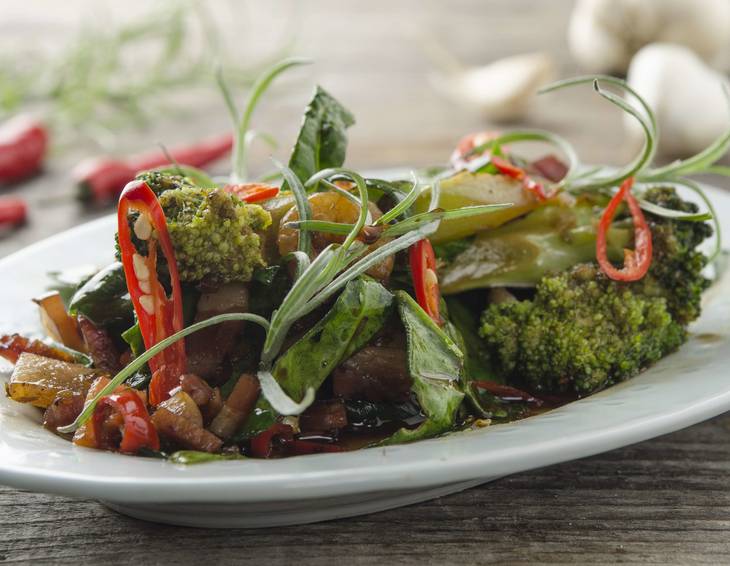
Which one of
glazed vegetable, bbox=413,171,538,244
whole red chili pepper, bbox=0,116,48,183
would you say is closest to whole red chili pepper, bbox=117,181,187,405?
glazed vegetable, bbox=413,171,538,244

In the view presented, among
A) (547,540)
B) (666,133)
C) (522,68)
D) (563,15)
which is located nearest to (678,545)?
(547,540)

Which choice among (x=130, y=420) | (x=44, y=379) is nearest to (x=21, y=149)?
(x=44, y=379)

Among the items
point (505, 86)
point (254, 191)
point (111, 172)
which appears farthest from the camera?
point (505, 86)

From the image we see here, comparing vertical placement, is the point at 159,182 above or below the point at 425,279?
above

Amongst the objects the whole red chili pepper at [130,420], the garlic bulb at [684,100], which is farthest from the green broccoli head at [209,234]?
the garlic bulb at [684,100]

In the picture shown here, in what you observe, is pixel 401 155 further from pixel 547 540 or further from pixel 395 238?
pixel 547 540

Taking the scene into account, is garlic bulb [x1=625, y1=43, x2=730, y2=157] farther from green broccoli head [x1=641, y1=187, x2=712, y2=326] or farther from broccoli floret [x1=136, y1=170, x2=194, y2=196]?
broccoli floret [x1=136, y1=170, x2=194, y2=196]

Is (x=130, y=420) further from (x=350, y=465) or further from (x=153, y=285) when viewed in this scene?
(x=350, y=465)
